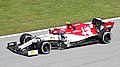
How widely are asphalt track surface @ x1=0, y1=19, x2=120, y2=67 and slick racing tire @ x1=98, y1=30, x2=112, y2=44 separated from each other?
0.72 ft

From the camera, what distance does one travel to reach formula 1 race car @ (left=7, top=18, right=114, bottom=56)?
13.1 m

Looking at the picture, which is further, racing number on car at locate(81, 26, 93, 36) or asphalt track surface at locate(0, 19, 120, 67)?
racing number on car at locate(81, 26, 93, 36)

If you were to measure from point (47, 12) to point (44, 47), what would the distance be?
8748 millimetres

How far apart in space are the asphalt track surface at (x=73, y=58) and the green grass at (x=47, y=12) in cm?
416

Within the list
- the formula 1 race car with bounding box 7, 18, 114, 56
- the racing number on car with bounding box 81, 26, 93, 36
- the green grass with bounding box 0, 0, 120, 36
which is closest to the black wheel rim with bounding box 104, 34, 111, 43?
the formula 1 race car with bounding box 7, 18, 114, 56

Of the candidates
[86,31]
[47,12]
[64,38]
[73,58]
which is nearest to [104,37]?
[86,31]

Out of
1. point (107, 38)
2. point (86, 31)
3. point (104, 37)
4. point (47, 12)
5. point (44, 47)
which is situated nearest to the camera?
point (44, 47)

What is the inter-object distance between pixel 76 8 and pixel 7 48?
942 centimetres

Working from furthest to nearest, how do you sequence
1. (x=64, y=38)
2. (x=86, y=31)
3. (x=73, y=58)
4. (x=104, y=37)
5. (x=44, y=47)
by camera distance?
(x=104, y=37) → (x=86, y=31) → (x=64, y=38) → (x=44, y=47) → (x=73, y=58)

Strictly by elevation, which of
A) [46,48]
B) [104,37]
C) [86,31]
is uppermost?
[86,31]

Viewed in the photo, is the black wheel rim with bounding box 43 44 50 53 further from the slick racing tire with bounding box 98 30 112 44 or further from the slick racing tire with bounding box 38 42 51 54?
the slick racing tire with bounding box 98 30 112 44

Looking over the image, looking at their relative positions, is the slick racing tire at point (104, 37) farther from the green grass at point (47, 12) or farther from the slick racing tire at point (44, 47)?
the green grass at point (47, 12)

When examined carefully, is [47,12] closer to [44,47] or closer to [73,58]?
[44,47]

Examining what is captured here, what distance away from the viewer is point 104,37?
14.5m
